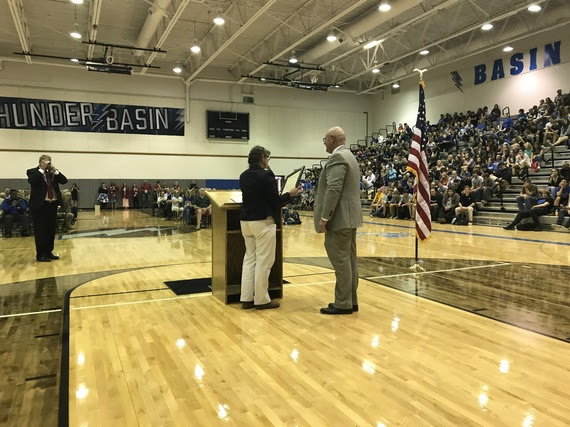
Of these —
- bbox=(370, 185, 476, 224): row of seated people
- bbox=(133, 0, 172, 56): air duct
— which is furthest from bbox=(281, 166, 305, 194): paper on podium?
bbox=(133, 0, 172, 56): air duct

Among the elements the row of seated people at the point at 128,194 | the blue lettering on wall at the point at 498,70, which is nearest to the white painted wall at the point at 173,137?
the row of seated people at the point at 128,194

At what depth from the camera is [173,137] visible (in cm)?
2586

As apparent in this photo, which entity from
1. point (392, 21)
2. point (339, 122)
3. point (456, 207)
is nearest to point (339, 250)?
point (456, 207)

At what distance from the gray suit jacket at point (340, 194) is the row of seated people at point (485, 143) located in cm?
1268

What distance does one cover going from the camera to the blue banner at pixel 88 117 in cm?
2269

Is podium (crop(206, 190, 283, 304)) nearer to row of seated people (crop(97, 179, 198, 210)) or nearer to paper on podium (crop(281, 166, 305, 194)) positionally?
paper on podium (crop(281, 166, 305, 194))

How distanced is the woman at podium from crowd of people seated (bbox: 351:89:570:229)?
9.86m

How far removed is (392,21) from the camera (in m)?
18.1

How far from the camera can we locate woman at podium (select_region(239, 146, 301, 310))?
14.3 feet

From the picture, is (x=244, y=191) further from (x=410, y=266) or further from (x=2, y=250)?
(x=2, y=250)

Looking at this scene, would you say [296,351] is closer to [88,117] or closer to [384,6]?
[384,6]

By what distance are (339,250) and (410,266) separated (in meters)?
2.89

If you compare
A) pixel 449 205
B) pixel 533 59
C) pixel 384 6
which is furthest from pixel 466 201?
pixel 533 59

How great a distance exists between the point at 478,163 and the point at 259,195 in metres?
14.2
